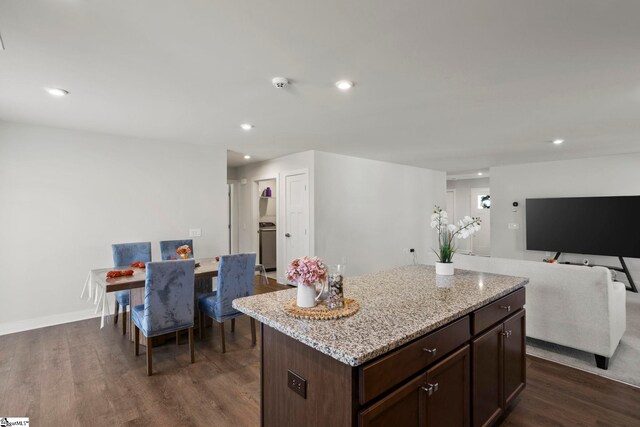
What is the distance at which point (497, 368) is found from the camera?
1.96m

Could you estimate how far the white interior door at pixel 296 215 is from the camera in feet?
18.2

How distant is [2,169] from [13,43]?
247 centimetres

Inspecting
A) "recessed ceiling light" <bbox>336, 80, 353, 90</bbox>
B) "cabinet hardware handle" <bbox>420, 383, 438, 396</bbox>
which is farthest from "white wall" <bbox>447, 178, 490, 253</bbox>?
"cabinet hardware handle" <bbox>420, 383, 438, 396</bbox>

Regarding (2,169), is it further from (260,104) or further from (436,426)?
(436,426)

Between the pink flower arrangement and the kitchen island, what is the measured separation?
0.18 metres

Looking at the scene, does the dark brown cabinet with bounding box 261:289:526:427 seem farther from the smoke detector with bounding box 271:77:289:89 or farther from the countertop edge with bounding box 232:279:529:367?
the smoke detector with bounding box 271:77:289:89

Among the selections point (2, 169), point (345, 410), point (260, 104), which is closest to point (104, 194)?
point (2, 169)

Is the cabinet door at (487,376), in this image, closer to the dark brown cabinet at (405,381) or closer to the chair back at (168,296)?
the dark brown cabinet at (405,381)

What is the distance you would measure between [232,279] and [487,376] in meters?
2.27

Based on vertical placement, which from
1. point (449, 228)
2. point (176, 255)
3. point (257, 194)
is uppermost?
point (257, 194)

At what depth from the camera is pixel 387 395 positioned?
1.25m

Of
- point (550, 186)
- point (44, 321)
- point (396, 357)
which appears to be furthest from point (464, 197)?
point (44, 321)

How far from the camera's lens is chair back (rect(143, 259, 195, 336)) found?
2699 millimetres

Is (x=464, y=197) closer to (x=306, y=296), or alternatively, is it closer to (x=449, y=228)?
(x=449, y=228)
